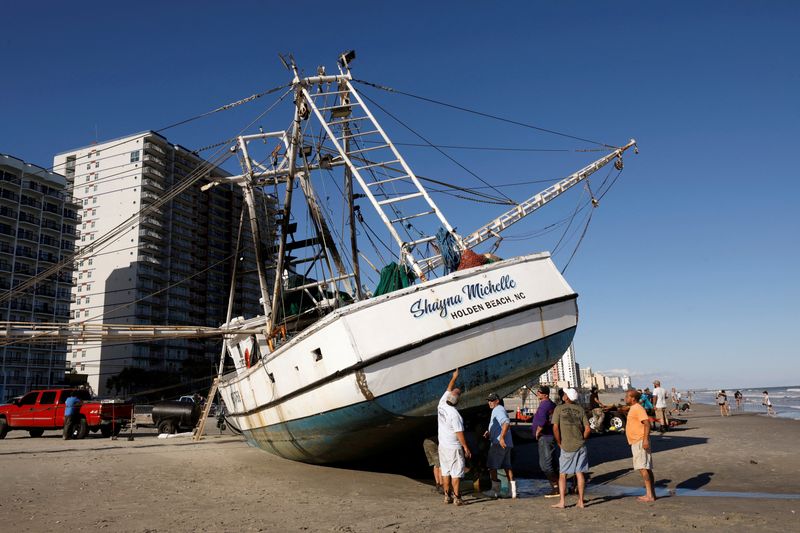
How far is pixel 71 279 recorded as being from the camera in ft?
277

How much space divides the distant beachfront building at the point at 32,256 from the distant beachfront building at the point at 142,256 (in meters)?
5.53

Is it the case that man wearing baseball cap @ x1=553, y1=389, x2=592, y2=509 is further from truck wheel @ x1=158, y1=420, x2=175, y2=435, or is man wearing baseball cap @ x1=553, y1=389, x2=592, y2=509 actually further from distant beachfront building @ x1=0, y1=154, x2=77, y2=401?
distant beachfront building @ x1=0, y1=154, x2=77, y2=401

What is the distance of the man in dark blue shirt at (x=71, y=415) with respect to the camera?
69.8 ft

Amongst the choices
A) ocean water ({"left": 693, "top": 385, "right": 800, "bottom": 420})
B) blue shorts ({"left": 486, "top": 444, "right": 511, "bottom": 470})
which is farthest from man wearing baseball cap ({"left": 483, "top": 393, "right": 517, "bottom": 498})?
ocean water ({"left": 693, "top": 385, "right": 800, "bottom": 420})

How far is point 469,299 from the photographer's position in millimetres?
10070

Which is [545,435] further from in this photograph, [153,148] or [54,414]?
[153,148]

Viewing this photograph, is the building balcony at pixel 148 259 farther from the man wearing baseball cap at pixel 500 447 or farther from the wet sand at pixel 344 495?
the man wearing baseball cap at pixel 500 447

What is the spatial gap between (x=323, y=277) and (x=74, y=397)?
13015mm

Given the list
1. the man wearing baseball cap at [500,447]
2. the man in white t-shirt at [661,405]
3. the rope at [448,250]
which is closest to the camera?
the man wearing baseball cap at [500,447]

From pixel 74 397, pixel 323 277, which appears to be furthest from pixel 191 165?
pixel 323 277

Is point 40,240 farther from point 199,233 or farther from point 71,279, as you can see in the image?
point 199,233

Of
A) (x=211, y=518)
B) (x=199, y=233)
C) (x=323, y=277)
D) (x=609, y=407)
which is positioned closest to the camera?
(x=211, y=518)

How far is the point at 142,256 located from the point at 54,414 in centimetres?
7616

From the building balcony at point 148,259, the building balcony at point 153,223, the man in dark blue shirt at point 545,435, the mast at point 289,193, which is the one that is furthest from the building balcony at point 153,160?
the man in dark blue shirt at point 545,435
